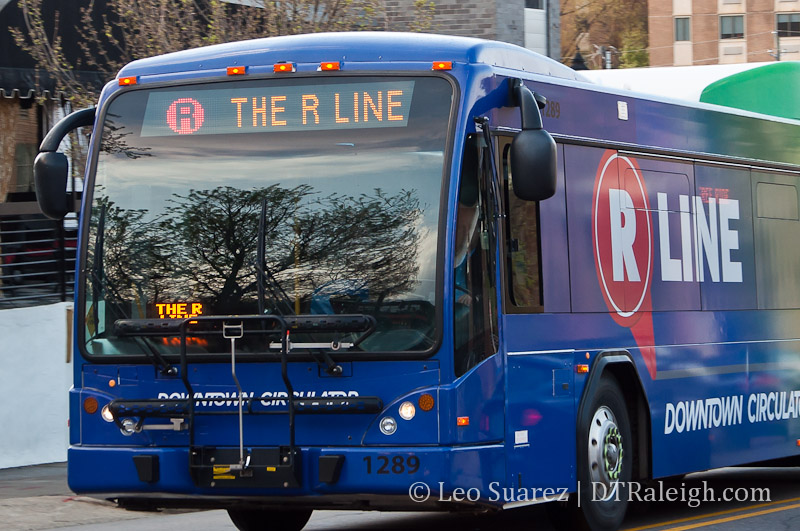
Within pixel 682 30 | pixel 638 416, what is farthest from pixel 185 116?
pixel 682 30

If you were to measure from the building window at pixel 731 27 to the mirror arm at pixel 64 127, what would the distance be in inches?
2475

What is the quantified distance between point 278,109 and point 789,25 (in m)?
63.3

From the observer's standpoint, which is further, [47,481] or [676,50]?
[676,50]

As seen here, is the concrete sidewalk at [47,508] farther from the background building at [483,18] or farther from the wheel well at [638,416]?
the background building at [483,18]

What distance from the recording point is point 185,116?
9.23m

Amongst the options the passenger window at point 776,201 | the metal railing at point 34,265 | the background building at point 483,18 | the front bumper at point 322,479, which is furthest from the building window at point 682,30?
the front bumper at point 322,479

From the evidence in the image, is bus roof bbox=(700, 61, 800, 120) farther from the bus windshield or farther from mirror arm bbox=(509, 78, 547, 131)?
the bus windshield

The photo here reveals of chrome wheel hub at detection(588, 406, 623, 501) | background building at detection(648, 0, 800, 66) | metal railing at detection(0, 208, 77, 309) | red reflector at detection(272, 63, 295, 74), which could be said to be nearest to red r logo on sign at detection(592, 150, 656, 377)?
chrome wheel hub at detection(588, 406, 623, 501)

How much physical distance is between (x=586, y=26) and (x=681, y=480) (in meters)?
52.2

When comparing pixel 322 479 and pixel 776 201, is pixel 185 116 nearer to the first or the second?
pixel 322 479

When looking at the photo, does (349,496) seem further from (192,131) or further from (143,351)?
(192,131)

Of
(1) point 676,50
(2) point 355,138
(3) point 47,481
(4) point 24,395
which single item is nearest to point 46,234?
(4) point 24,395

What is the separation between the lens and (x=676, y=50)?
69625mm

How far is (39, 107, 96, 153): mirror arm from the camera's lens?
31.4ft
